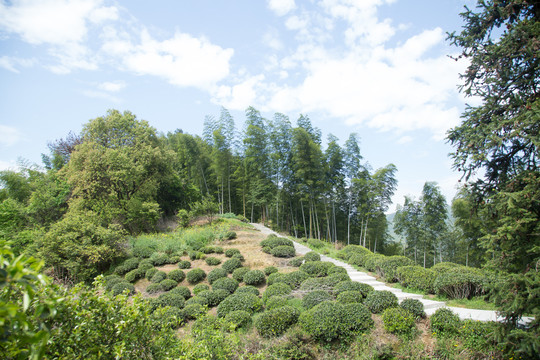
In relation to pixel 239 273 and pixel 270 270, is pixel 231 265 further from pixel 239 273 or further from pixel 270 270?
pixel 270 270

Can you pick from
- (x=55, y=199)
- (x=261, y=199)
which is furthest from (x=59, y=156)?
(x=261, y=199)

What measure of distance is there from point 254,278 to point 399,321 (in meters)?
4.67

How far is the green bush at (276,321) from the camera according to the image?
19.0 feet

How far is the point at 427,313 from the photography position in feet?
19.6

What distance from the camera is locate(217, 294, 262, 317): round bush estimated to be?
7.08 metres

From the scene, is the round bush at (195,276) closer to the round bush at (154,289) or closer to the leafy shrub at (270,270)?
the round bush at (154,289)

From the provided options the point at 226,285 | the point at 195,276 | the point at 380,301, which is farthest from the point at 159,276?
the point at 380,301

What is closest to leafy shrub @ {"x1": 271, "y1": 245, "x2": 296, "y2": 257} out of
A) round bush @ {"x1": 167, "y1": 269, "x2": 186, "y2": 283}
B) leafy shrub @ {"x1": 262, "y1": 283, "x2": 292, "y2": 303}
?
leafy shrub @ {"x1": 262, "y1": 283, "x2": 292, "y2": 303}

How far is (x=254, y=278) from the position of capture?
29.4 feet

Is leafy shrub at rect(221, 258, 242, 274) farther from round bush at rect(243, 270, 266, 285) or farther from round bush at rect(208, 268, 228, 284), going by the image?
round bush at rect(243, 270, 266, 285)

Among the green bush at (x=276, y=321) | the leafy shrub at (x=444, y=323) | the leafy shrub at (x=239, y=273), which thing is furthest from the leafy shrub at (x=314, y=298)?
the leafy shrub at (x=239, y=273)

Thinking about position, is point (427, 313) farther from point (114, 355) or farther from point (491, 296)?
point (114, 355)

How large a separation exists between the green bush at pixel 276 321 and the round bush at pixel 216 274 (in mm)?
3784

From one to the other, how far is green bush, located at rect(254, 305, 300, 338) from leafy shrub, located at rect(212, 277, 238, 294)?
2.84 metres
